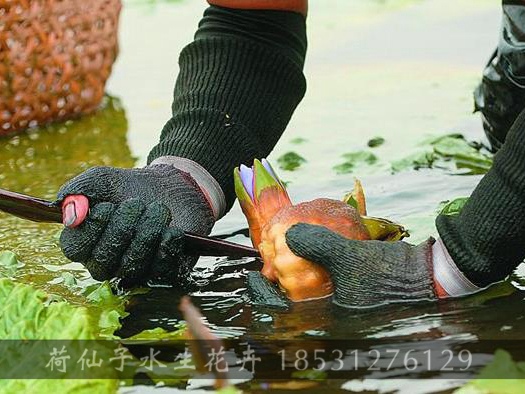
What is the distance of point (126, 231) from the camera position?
2.04 meters

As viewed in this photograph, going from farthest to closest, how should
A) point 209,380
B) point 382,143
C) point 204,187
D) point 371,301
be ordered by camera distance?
point 382,143, point 204,187, point 371,301, point 209,380

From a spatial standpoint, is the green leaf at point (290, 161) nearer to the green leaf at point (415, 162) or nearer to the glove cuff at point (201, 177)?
the green leaf at point (415, 162)

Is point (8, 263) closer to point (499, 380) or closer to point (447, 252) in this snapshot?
point (447, 252)

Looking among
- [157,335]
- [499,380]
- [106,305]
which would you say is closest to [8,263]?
[106,305]

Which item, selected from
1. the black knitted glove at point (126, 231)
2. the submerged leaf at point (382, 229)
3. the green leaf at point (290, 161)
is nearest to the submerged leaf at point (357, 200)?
the submerged leaf at point (382, 229)

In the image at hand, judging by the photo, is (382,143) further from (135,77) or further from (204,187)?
(135,77)

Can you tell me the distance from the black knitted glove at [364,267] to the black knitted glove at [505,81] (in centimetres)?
90

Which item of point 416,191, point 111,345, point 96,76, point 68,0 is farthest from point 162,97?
point 111,345

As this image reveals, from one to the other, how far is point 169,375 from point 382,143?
1594 mm

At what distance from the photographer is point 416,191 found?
276cm

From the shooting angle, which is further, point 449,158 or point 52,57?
point 52,57

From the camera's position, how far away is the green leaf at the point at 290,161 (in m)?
3.06

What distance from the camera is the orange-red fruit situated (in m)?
2.02

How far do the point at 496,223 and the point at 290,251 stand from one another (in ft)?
1.24
